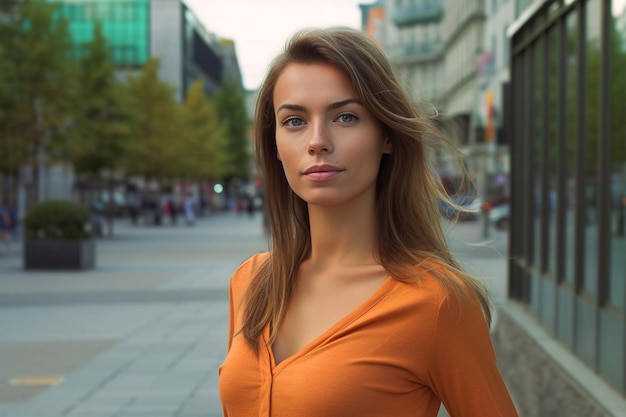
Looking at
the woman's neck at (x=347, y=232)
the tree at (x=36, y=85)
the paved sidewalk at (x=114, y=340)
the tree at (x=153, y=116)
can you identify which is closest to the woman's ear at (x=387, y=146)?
the woman's neck at (x=347, y=232)

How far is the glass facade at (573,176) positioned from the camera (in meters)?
5.47

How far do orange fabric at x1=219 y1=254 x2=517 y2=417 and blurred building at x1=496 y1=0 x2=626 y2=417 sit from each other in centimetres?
269

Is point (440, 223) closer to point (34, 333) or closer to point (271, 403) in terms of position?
point (271, 403)

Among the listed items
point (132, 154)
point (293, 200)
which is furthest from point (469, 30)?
point (293, 200)

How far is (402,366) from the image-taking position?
1906 millimetres

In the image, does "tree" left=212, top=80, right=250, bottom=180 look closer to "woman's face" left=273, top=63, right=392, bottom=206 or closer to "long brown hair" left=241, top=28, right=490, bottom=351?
"long brown hair" left=241, top=28, right=490, bottom=351

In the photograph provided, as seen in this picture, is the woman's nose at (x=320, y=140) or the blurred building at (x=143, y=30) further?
the blurred building at (x=143, y=30)

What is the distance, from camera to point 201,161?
228 ft

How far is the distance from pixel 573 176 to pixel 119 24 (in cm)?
7459

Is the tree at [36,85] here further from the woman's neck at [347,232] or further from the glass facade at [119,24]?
the glass facade at [119,24]

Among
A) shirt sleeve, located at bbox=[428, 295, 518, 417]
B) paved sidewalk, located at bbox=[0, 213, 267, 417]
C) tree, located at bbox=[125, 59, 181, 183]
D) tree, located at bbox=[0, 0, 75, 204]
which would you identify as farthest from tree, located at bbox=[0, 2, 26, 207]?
shirt sleeve, located at bbox=[428, 295, 518, 417]

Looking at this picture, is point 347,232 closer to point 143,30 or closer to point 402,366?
point 402,366

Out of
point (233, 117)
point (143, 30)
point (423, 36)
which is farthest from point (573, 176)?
point (233, 117)

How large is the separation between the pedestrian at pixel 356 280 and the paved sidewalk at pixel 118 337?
0.27 m
